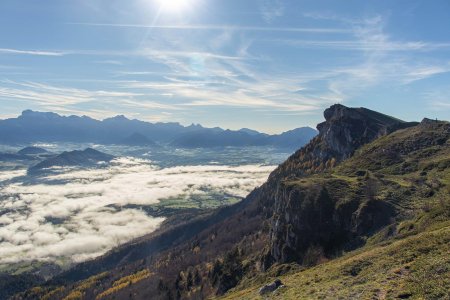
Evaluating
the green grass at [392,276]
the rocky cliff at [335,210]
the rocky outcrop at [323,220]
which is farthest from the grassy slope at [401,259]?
the rocky outcrop at [323,220]

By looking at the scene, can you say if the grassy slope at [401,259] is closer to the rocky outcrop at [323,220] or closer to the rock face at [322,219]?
the rock face at [322,219]

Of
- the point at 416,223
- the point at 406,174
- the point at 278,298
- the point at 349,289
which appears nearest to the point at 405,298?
the point at 349,289

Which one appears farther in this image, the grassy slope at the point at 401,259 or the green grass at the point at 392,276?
the grassy slope at the point at 401,259

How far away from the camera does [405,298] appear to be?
47438mm

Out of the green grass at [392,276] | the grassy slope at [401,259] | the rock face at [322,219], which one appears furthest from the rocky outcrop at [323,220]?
the green grass at [392,276]

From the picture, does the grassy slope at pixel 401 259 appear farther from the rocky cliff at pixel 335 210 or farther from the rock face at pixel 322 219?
the rock face at pixel 322 219

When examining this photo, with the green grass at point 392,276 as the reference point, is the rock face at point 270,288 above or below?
below

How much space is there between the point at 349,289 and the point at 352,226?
59.7 metres

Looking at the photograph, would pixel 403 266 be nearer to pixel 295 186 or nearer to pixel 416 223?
pixel 416 223

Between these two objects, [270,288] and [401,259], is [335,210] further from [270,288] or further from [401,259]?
[401,259]

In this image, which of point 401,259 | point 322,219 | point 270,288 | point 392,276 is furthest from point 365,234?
point 392,276

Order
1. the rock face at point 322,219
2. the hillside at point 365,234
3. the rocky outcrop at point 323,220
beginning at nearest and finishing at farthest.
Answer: the hillside at point 365,234 → the rocky outcrop at point 323,220 → the rock face at point 322,219

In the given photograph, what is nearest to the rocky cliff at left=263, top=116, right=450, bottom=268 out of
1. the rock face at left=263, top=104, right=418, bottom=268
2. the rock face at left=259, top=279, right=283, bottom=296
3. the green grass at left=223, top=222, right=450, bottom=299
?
the rock face at left=263, top=104, right=418, bottom=268

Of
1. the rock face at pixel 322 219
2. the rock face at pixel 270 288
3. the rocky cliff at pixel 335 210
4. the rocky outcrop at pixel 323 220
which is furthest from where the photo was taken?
the rock face at pixel 322 219
